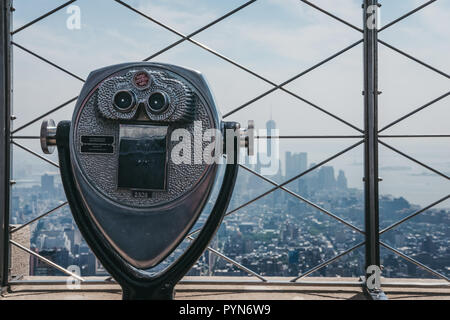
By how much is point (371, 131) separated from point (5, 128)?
1779 mm

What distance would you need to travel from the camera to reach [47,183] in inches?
88.7

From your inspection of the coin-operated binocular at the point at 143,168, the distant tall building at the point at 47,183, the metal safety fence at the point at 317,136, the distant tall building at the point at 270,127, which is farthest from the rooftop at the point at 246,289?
the coin-operated binocular at the point at 143,168

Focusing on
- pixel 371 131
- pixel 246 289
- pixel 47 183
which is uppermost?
pixel 371 131

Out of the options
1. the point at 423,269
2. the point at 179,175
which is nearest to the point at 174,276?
the point at 179,175

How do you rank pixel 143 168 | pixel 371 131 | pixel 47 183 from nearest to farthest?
pixel 143 168 → pixel 371 131 → pixel 47 183

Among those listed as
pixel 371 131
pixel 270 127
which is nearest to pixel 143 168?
pixel 270 127

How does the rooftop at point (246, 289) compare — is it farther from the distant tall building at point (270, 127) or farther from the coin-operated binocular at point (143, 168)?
the coin-operated binocular at point (143, 168)

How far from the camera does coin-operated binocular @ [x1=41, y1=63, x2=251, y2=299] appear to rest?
3.89ft

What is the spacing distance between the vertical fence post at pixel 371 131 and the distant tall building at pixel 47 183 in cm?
155

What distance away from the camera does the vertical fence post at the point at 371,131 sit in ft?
7.01

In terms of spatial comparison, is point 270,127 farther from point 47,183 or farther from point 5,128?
point 5,128

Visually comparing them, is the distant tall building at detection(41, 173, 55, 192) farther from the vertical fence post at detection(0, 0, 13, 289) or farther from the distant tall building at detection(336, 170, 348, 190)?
the distant tall building at detection(336, 170, 348, 190)

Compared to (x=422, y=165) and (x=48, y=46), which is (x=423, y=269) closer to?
(x=422, y=165)

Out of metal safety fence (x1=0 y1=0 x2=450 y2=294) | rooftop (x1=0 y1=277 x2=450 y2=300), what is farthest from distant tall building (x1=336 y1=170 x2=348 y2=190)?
rooftop (x1=0 y1=277 x2=450 y2=300)
